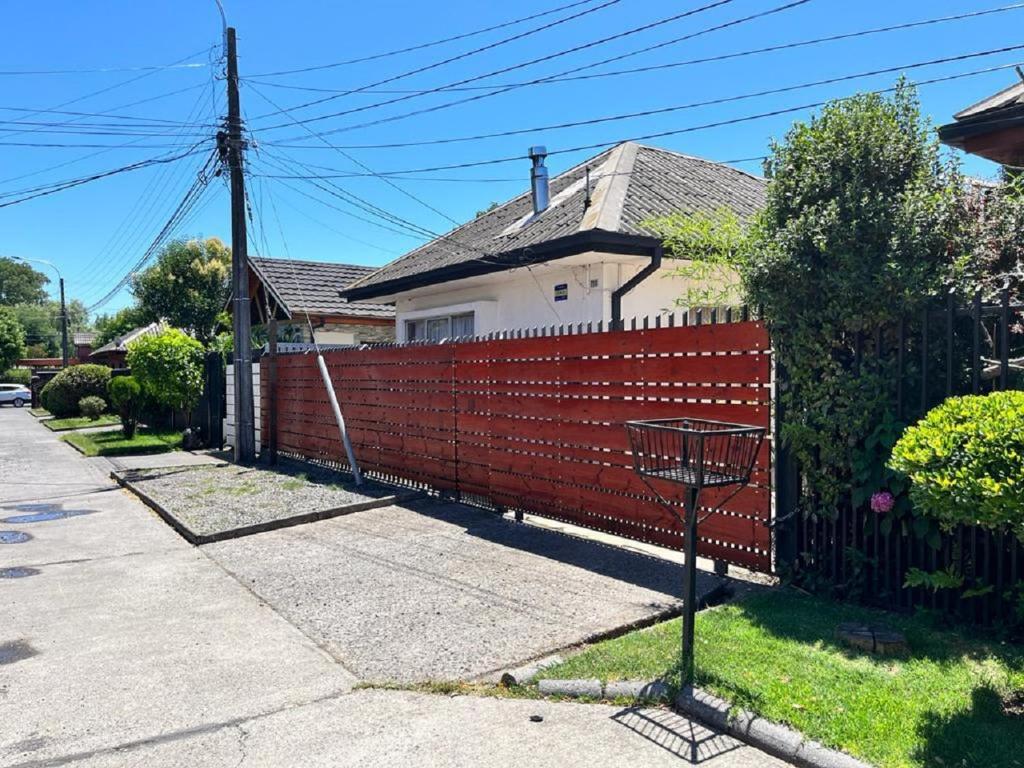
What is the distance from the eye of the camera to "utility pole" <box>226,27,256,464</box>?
13.7 meters

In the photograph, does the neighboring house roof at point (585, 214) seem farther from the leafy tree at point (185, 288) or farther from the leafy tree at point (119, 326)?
the leafy tree at point (119, 326)

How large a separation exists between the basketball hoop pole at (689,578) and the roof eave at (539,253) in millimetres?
6324

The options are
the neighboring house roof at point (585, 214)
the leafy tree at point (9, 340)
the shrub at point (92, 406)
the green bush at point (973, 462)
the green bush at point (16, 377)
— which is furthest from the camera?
the green bush at point (16, 377)

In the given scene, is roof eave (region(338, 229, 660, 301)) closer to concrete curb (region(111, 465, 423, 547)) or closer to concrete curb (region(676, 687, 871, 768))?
concrete curb (region(111, 465, 423, 547))

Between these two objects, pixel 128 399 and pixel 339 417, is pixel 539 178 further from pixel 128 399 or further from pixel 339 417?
pixel 128 399

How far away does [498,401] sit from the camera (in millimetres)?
8203

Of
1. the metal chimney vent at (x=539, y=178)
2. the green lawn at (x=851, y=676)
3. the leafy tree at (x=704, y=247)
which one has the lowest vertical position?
the green lawn at (x=851, y=676)

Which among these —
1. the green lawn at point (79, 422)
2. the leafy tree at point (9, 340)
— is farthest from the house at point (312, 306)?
the leafy tree at point (9, 340)

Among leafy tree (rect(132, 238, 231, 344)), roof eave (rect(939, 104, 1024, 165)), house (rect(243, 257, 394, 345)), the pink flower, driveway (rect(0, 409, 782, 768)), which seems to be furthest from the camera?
leafy tree (rect(132, 238, 231, 344))

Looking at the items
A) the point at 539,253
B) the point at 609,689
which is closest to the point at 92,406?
the point at 539,253

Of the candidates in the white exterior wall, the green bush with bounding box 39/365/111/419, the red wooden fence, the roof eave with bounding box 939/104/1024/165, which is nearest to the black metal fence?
the red wooden fence

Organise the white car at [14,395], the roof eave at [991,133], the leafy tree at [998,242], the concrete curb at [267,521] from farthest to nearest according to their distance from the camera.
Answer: the white car at [14,395] < the concrete curb at [267,521] < the roof eave at [991,133] < the leafy tree at [998,242]

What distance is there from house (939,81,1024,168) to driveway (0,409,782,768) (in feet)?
13.2

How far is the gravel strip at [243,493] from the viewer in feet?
28.0
